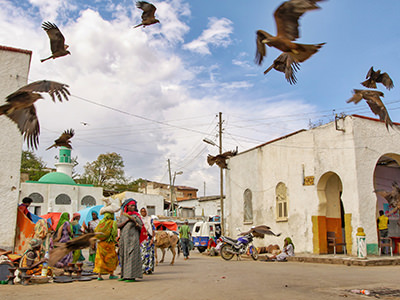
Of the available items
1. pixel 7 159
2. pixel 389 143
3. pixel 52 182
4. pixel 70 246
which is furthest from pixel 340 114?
pixel 52 182

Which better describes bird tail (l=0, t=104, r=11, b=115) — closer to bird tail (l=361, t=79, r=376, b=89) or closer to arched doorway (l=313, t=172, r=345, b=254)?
bird tail (l=361, t=79, r=376, b=89)

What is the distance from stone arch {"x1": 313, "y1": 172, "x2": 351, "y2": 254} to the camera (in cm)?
1784

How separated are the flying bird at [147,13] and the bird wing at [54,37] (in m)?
1.57

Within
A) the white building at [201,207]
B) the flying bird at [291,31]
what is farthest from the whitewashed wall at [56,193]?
the flying bird at [291,31]

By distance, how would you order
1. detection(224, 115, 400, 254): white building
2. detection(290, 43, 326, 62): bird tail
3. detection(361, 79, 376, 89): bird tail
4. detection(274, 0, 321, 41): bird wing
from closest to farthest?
detection(274, 0, 321, 41): bird wing, detection(290, 43, 326, 62): bird tail, detection(361, 79, 376, 89): bird tail, detection(224, 115, 400, 254): white building

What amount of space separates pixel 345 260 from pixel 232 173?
11126 mm

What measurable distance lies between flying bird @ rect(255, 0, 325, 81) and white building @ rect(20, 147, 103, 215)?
32966 millimetres

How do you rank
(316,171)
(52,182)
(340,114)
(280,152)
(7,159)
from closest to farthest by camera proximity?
(7,159) < (340,114) < (316,171) < (280,152) < (52,182)

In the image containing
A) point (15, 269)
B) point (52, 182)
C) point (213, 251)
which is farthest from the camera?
point (52, 182)

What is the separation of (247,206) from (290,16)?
1829cm

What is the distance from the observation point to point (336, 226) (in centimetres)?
1839

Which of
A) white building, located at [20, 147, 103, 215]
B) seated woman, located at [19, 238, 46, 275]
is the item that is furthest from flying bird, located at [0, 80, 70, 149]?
white building, located at [20, 147, 103, 215]

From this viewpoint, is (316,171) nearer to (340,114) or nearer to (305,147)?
(305,147)

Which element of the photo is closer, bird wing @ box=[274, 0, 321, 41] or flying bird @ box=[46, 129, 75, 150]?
bird wing @ box=[274, 0, 321, 41]
